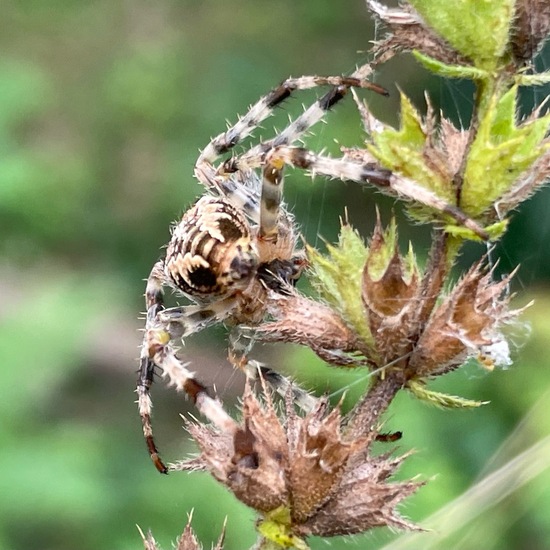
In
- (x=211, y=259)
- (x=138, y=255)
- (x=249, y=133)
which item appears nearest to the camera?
(x=211, y=259)

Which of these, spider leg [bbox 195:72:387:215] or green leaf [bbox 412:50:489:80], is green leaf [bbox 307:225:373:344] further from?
spider leg [bbox 195:72:387:215]

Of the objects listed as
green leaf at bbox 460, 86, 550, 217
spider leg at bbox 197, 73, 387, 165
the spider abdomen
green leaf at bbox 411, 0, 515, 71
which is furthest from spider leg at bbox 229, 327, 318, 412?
green leaf at bbox 411, 0, 515, 71

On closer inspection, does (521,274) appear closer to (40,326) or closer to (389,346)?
(40,326)

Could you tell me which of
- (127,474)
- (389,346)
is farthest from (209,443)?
(127,474)

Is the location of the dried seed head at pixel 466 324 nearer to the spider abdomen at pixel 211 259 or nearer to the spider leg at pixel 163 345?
the spider leg at pixel 163 345

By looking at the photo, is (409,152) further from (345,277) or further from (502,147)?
(345,277)

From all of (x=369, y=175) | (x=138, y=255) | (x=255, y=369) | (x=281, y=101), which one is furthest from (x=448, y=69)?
(x=138, y=255)
